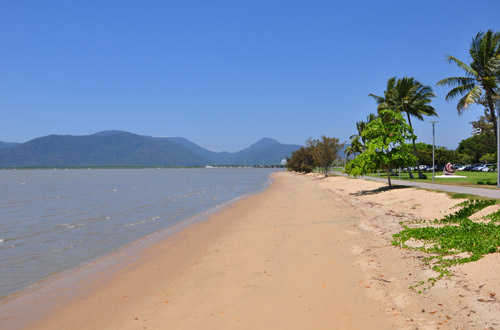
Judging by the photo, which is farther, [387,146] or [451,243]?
[387,146]

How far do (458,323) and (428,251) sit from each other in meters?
4.15

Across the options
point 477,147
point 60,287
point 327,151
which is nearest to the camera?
point 60,287

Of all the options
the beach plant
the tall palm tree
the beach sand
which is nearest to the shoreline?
the beach sand

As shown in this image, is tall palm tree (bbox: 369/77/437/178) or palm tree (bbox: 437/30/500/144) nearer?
palm tree (bbox: 437/30/500/144)

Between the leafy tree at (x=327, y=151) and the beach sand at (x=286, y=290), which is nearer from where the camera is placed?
the beach sand at (x=286, y=290)

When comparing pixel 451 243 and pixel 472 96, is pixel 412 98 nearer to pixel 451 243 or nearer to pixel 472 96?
pixel 472 96

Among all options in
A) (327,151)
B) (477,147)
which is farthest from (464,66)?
(477,147)

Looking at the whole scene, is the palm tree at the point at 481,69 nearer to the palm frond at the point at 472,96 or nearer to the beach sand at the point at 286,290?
the palm frond at the point at 472,96

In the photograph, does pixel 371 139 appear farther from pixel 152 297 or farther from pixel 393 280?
pixel 152 297

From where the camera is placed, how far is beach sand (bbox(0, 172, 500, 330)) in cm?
592

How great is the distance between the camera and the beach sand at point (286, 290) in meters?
5.92

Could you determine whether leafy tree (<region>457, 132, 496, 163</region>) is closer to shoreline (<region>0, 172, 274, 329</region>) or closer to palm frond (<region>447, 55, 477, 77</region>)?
palm frond (<region>447, 55, 477, 77</region>)

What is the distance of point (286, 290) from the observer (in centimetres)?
754

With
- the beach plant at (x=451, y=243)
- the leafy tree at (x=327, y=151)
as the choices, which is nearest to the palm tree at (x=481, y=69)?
the beach plant at (x=451, y=243)
